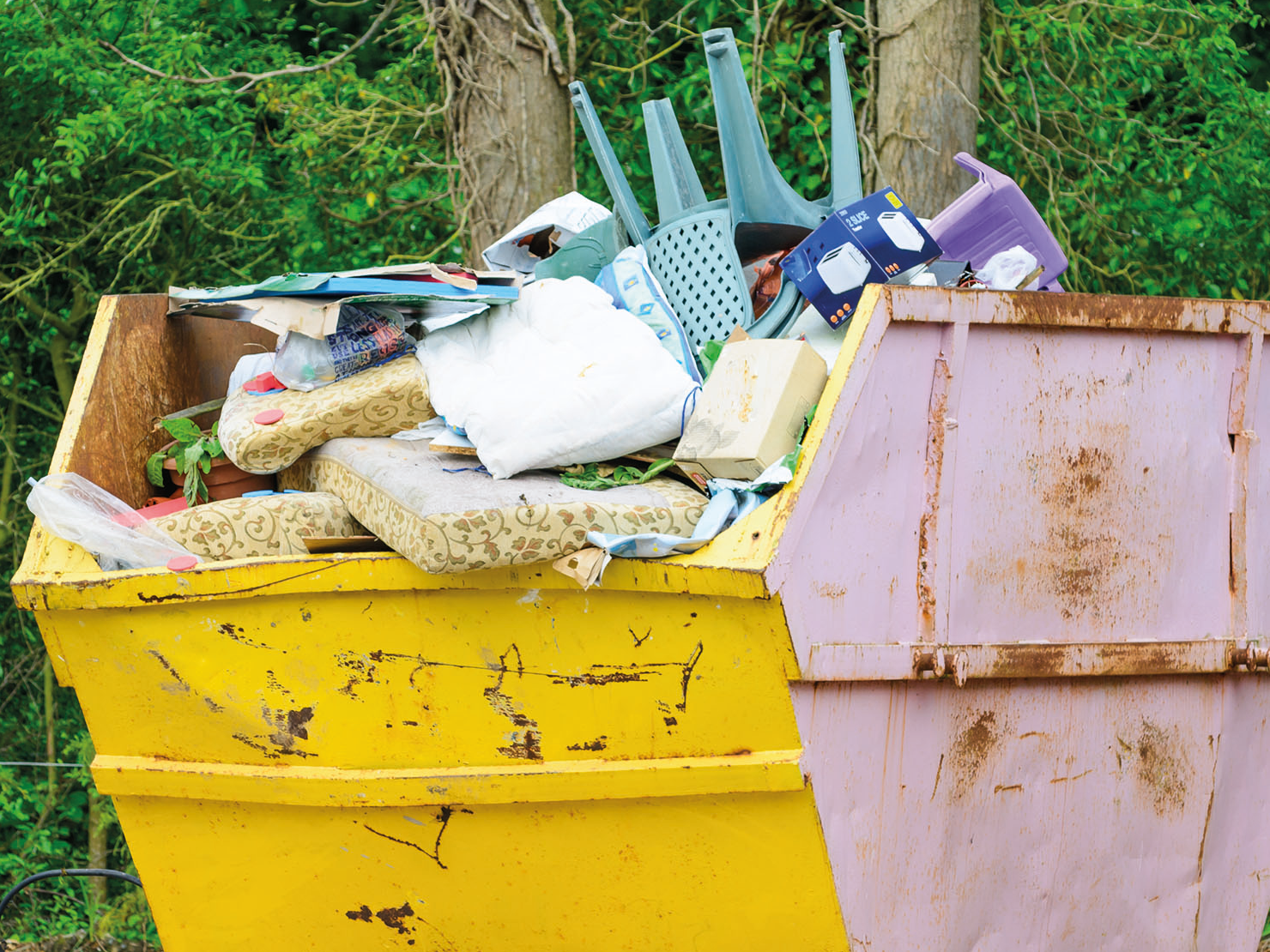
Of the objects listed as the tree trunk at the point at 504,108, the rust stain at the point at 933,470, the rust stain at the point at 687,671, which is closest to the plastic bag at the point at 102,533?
the rust stain at the point at 687,671

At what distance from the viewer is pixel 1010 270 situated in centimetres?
289

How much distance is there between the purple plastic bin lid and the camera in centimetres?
303

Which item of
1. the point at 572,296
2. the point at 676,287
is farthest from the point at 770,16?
the point at 572,296

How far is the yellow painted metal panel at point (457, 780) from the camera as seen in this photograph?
2176 mm

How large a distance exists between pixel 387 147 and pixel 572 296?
3352 millimetres

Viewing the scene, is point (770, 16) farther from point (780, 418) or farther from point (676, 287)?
point (780, 418)

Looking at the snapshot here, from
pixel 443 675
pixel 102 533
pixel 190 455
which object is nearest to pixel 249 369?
pixel 190 455

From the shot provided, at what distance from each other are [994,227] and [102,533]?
2165 millimetres

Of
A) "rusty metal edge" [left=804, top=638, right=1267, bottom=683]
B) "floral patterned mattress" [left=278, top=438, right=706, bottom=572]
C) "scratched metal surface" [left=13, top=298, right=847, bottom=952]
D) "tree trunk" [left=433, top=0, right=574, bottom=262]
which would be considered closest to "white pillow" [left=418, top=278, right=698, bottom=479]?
"floral patterned mattress" [left=278, top=438, right=706, bottom=572]

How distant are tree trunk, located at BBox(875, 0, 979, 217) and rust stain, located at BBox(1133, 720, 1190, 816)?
2590 mm

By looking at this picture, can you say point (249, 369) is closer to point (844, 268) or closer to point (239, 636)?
point (239, 636)

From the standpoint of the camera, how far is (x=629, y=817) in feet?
7.47

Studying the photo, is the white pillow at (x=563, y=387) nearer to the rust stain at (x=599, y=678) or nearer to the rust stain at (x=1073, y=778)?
the rust stain at (x=599, y=678)

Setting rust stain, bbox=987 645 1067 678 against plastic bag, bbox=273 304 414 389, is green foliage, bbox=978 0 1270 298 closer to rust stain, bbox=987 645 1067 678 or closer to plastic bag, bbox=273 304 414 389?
rust stain, bbox=987 645 1067 678
